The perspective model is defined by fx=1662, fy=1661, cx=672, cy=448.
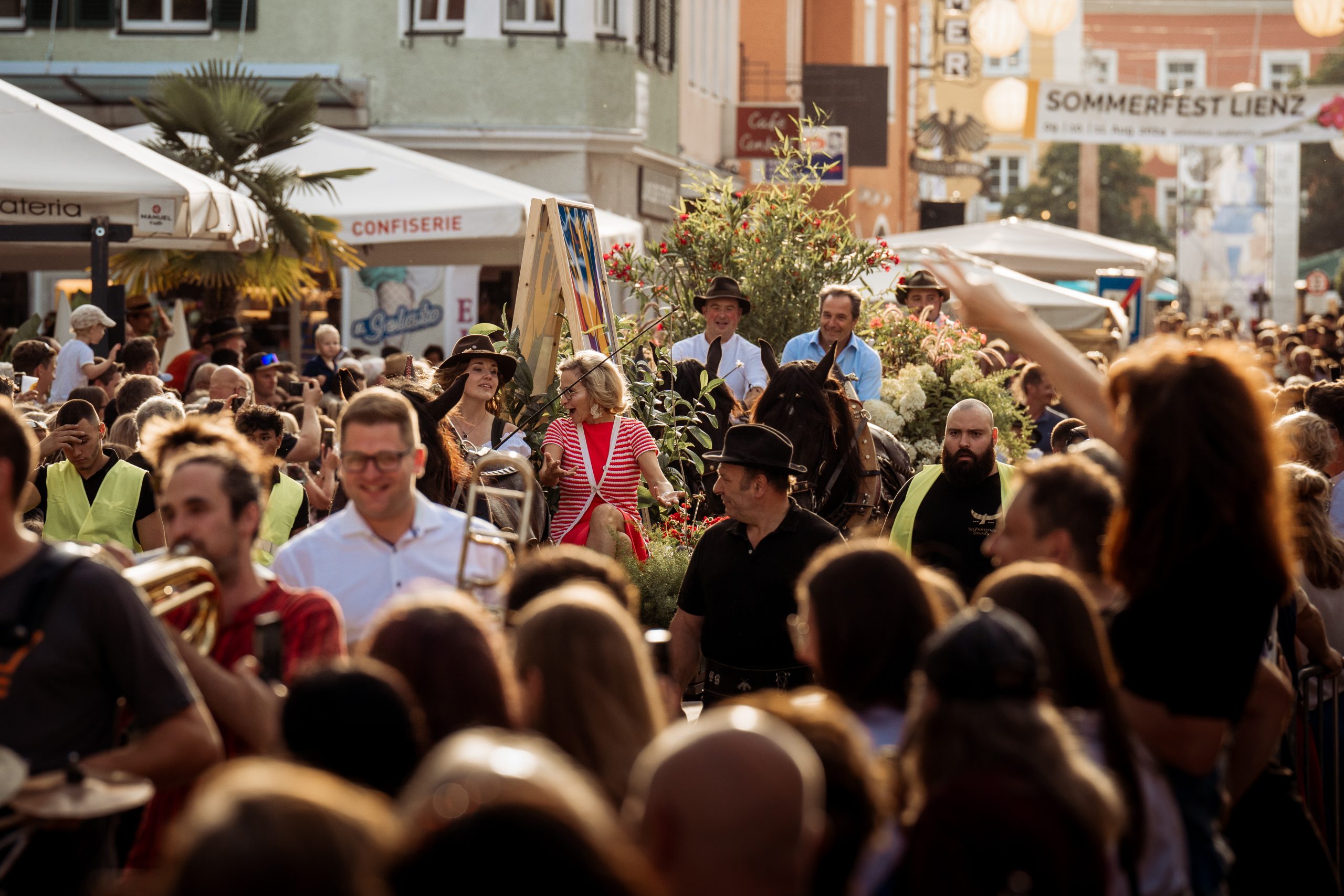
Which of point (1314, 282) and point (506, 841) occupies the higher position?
point (1314, 282)

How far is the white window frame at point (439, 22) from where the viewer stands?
23.8m

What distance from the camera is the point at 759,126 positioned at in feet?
98.7

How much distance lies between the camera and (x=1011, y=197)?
68.1m

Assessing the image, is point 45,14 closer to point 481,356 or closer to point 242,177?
point 242,177

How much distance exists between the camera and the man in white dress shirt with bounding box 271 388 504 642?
478 cm

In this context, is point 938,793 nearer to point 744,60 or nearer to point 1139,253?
point 1139,253

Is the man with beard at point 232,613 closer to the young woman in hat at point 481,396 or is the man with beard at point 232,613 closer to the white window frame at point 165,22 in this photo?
the young woman in hat at point 481,396

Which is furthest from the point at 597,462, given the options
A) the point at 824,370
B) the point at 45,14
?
the point at 45,14

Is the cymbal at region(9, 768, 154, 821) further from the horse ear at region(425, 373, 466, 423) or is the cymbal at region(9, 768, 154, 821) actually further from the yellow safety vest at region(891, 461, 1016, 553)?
the yellow safety vest at region(891, 461, 1016, 553)

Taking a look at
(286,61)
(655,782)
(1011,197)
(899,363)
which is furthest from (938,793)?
(1011,197)

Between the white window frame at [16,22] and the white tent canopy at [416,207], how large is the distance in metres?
9.42

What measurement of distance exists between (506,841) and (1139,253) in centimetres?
2530

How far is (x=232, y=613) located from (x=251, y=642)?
0.10m

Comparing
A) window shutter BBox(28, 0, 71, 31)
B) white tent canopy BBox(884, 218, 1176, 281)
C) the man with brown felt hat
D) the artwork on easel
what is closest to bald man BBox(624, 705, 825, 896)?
the artwork on easel
